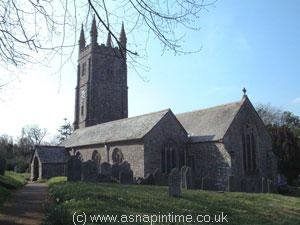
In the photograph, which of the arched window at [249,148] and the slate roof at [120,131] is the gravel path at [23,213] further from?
the arched window at [249,148]

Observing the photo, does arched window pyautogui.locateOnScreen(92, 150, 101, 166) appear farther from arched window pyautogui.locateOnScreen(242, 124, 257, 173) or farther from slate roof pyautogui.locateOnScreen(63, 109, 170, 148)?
arched window pyautogui.locateOnScreen(242, 124, 257, 173)

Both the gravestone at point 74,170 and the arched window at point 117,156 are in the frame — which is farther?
the arched window at point 117,156

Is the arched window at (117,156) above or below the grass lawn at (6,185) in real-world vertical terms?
above

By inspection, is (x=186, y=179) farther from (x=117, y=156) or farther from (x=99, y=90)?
→ (x=99, y=90)

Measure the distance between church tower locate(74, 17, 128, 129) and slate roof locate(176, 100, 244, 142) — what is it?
15363mm

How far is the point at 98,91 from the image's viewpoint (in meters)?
49.3

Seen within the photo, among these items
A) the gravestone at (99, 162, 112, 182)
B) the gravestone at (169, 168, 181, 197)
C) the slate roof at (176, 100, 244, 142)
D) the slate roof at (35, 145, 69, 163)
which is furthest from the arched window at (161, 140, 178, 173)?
the gravestone at (169, 168, 181, 197)

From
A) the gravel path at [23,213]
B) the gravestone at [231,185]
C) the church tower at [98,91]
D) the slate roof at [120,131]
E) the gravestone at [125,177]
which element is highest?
the church tower at [98,91]

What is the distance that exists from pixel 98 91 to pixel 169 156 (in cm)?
2126

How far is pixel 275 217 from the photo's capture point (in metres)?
12.9

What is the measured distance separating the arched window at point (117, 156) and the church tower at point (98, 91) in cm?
1594

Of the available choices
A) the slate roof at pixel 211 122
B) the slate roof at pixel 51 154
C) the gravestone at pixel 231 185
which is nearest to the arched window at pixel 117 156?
the slate roof at pixel 211 122

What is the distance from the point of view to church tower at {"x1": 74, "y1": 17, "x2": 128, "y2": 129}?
4850 cm

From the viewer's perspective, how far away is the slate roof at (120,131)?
100ft
